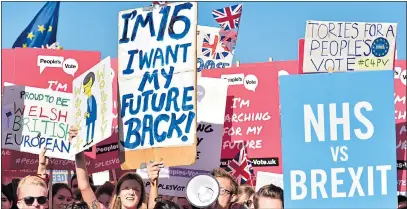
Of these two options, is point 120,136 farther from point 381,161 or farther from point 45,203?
point 381,161

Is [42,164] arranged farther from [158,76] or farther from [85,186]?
[158,76]

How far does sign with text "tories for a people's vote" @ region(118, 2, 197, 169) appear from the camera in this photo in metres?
7.21

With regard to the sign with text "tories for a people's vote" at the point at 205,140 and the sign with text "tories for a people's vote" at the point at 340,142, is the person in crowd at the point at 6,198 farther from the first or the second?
the sign with text "tories for a people's vote" at the point at 340,142

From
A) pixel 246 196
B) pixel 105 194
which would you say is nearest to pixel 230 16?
pixel 105 194

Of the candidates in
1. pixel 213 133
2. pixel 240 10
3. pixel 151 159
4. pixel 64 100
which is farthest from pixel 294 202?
pixel 240 10

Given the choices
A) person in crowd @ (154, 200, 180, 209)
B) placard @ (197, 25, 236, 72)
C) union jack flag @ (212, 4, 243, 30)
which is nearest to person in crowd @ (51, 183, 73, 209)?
person in crowd @ (154, 200, 180, 209)

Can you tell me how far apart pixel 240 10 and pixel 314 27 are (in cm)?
398

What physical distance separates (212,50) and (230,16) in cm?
128

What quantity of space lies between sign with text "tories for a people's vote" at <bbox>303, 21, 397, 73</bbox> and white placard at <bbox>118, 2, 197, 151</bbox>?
3.53 m

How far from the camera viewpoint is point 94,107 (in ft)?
23.9

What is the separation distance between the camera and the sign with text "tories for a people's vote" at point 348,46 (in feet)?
34.9

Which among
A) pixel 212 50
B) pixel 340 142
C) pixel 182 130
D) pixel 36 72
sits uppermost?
pixel 212 50

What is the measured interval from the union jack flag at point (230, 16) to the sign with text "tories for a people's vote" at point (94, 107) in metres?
7.02

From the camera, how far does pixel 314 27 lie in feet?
35.3
